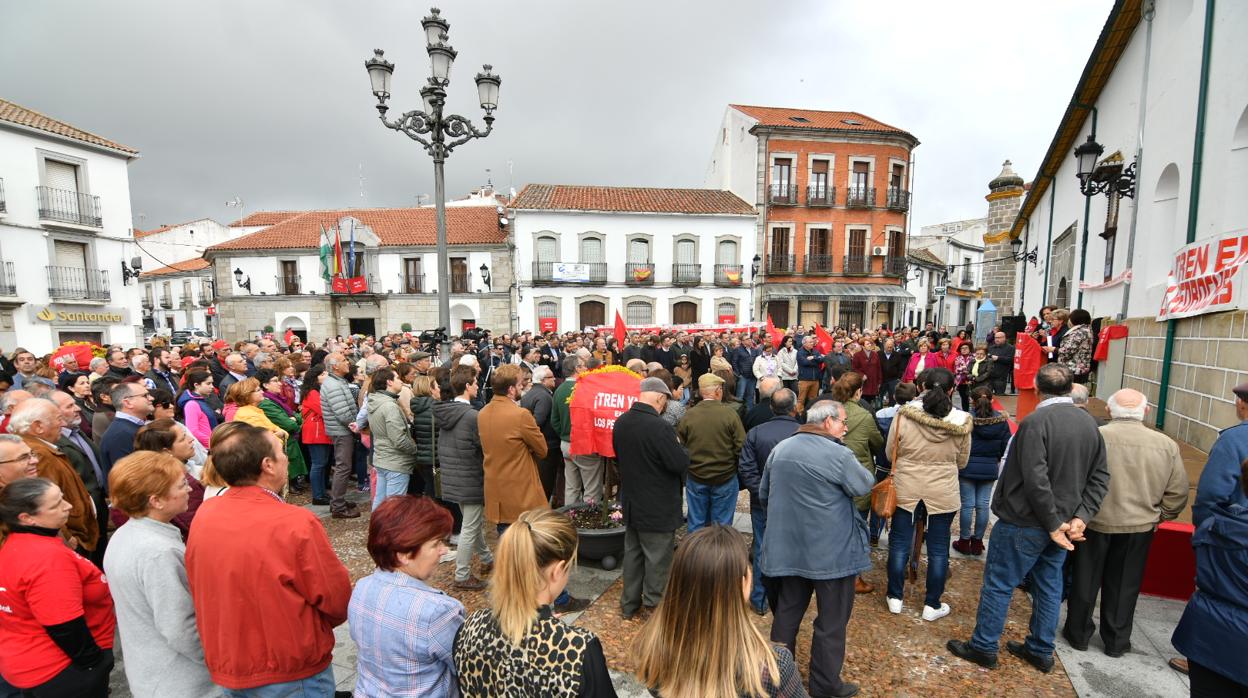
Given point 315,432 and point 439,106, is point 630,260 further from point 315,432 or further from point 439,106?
point 315,432

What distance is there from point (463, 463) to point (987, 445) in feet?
14.2

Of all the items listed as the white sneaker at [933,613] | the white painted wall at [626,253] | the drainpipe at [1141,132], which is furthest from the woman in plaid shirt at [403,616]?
the white painted wall at [626,253]

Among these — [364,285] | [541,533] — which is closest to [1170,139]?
[541,533]

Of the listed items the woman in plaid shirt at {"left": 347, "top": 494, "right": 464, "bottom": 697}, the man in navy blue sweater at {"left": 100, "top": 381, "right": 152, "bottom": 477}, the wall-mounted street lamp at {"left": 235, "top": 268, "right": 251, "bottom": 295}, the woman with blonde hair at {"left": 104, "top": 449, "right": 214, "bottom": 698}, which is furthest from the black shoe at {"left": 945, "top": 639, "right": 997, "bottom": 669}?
the wall-mounted street lamp at {"left": 235, "top": 268, "right": 251, "bottom": 295}

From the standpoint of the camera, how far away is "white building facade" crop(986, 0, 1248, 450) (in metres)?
4.60

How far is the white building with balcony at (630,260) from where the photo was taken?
2506cm

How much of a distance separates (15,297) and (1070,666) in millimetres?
26354

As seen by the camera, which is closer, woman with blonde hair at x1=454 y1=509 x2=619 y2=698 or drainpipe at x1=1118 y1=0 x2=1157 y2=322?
woman with blonde hair at x1=454 y1=509 x2=619 y2=698

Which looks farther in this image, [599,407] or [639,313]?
[639,313]

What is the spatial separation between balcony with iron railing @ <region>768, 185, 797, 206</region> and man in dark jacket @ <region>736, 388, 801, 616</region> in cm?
2429

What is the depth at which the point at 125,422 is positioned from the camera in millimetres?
3621

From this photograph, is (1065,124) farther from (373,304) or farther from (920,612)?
(373,304)

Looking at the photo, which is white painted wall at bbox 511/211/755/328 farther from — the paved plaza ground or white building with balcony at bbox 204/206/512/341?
the paved plaza ground

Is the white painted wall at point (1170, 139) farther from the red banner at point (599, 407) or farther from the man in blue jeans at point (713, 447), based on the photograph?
the red banner at point (599, 407)
